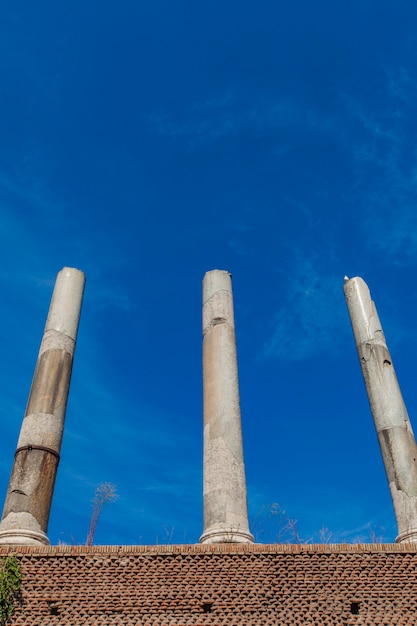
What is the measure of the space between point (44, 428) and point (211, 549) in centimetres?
436

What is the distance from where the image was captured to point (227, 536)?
1075 centimetres

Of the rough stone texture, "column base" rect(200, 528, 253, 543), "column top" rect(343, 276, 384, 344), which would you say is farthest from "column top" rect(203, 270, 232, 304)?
the rough stone texture

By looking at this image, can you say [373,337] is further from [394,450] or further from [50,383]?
[50,383]

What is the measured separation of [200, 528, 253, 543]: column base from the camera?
1072cm

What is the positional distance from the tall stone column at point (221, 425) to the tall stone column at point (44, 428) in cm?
308

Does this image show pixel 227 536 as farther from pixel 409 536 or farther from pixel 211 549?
pixel 409 536

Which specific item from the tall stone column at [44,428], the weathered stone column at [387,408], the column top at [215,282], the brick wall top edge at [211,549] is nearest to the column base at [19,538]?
the tall stone column at [44,428]

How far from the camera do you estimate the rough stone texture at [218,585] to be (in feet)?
30.3

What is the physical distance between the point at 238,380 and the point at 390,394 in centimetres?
339

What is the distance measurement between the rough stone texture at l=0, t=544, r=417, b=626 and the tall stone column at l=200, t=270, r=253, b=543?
3.68 feet

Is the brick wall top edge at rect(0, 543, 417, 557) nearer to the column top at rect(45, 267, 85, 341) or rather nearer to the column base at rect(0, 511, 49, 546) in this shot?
the column base at rect(0, 511, 49, 546)

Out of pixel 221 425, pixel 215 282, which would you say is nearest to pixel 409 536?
pixel 221 425

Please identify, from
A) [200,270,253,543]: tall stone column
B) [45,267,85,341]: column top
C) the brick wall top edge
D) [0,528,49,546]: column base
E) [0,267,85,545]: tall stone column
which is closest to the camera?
the brick wall top edge

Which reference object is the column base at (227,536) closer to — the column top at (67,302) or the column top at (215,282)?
the column top at (67,302)
